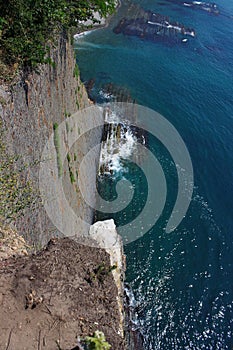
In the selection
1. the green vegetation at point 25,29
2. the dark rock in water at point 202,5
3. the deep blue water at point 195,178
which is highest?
the dark rock in water at point 202,5

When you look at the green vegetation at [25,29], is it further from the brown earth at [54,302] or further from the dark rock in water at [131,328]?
the dark rock in water at [131,328]

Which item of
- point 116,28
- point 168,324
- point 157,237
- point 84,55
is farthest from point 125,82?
point 168,324

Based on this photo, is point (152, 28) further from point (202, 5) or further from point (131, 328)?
point (131, 328)

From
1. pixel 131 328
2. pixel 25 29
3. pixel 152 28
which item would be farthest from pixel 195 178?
pixel 152 28

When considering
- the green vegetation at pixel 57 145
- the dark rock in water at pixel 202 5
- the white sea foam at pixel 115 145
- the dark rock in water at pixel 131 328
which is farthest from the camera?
the dark rock in water at pixel 202 5

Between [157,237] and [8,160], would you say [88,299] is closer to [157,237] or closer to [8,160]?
[8,160]

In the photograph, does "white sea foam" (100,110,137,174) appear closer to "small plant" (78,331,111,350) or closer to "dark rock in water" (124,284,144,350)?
"dark rock in water" (124,284,144,350)

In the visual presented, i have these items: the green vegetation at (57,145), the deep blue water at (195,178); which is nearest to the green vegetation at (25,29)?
the green vegetation at (57,145)
